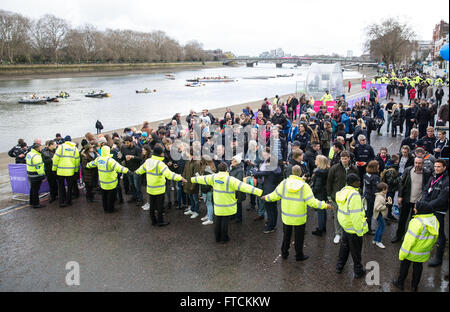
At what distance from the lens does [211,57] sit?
184375mm

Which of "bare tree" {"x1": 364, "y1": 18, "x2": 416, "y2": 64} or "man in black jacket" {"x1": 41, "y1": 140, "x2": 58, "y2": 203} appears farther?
"bare tree" {"x1": 364, "y1": 18, "x2": 416, "y2": 64}

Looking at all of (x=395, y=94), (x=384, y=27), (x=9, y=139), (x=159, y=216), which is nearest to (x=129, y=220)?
(x=159, y=216)

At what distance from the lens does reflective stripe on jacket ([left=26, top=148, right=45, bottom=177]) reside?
7.77 m

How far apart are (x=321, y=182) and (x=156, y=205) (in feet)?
10.8

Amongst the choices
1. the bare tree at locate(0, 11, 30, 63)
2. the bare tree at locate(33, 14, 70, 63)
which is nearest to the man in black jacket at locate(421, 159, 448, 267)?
the bare tree at locate(0, 11, 30, 63)

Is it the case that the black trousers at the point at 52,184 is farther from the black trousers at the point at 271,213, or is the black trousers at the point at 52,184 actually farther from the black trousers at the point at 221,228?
the black trousers at the point at 271,213

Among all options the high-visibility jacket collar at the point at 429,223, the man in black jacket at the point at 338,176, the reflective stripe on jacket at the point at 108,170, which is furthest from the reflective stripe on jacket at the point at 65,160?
the high-visibility jacket collar at the point at 429,223

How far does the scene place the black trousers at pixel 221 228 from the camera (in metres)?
6.15

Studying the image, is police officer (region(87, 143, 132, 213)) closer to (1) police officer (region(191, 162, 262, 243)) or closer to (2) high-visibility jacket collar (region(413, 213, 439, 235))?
(1) police officer (region(191, 162, 262, 243))

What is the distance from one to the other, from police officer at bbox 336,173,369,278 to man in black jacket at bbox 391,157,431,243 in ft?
4.81

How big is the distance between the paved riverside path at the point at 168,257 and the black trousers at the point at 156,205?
0.19m

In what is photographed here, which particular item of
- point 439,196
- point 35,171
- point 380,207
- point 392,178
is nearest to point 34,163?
point 35,171

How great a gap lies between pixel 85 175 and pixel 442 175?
24.1 feet
